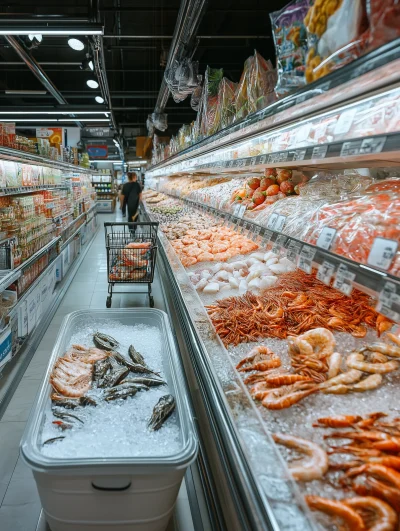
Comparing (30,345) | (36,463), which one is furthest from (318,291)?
(30,345)

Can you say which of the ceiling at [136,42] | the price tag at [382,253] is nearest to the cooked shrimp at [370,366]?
the price tag at [382,253]

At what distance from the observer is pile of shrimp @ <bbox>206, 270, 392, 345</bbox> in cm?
188

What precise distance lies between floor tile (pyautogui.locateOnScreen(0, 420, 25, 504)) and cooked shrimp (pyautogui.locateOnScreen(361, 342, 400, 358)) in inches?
80.9

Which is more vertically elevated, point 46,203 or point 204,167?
point 204,167

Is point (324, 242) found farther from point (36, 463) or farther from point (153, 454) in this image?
point (36, 463)

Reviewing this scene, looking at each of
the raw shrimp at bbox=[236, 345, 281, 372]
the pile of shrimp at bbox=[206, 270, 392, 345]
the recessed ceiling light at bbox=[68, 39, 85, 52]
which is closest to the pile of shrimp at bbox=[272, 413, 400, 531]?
the raw shrimp at bbox=[236, 345, 281, 372]

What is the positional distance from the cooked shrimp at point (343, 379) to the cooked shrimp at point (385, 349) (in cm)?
19

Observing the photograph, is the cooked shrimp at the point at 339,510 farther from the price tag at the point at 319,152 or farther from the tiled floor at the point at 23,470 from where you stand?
the tiled floor at the point at 23,470

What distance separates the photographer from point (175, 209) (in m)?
7.02

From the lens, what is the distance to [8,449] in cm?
246

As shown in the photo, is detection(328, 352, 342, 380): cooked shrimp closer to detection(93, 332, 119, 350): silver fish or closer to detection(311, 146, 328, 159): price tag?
detection(311, 146, 328, 159): price tag

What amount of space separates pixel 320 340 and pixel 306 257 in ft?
1.42

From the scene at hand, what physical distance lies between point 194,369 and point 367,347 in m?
0.87

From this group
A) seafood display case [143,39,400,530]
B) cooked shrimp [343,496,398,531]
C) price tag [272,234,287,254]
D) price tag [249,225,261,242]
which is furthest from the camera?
price tag [249,225,261,242]
